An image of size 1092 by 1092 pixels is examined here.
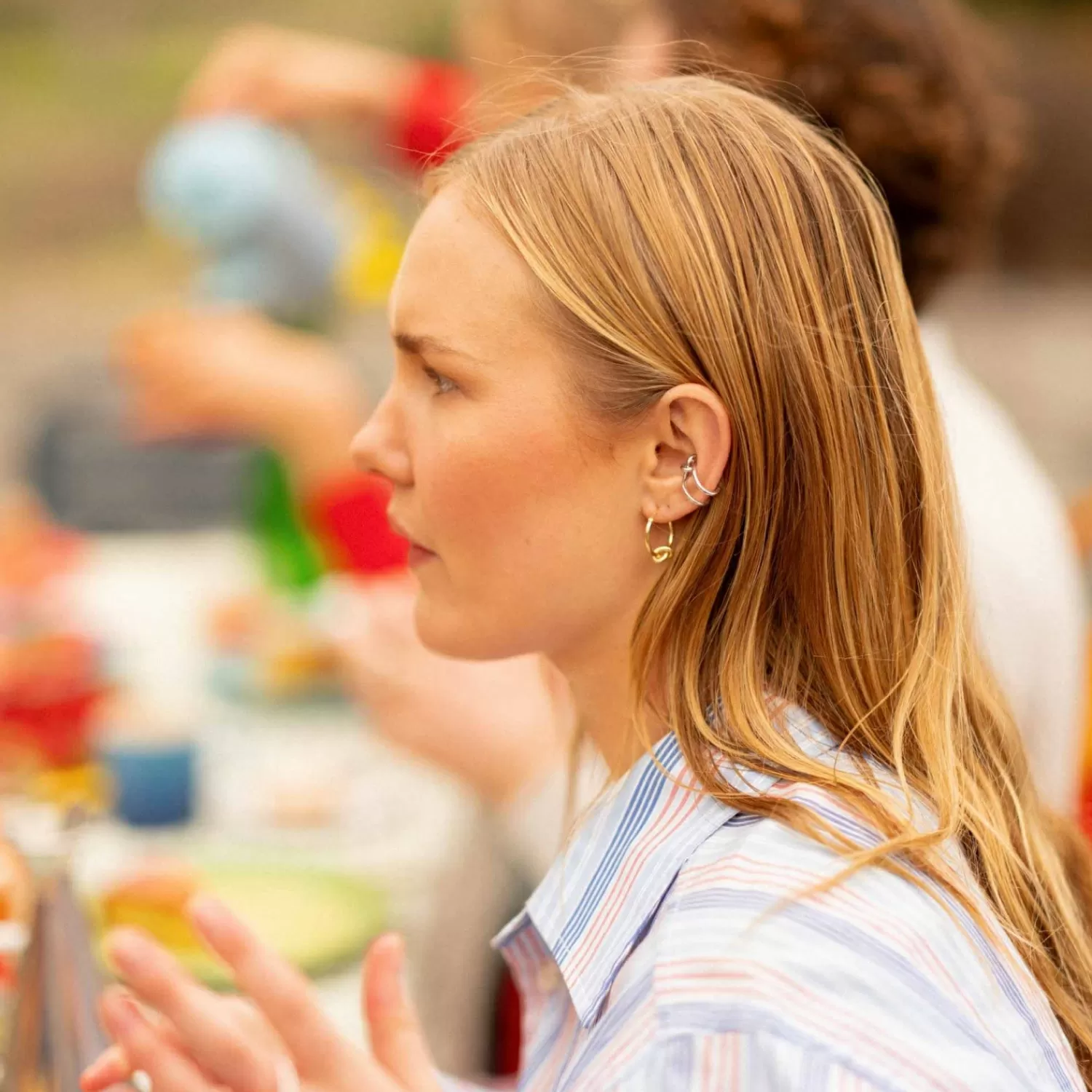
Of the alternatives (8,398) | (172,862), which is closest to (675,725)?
(172,862)

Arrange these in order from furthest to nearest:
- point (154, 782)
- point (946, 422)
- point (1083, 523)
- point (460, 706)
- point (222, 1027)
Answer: point (1083, 523) → point (154, 782) → point (460, 706) → point (946, 422) → point (222, 1027)

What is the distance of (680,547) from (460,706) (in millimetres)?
502

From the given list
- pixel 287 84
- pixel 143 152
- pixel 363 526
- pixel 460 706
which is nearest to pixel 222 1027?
pixel 460 706

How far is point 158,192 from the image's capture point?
5.73ft

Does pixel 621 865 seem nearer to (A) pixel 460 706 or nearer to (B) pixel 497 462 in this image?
(B) pixel 497 462

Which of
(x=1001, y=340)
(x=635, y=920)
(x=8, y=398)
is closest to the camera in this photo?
(x=635, y=920)

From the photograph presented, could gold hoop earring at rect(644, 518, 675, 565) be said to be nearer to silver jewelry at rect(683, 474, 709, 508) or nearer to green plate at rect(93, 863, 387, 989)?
silver jewelry at rect(683, 474, 709, 508)

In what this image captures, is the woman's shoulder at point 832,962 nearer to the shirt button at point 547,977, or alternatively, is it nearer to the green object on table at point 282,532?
the shirt button at point 547,977

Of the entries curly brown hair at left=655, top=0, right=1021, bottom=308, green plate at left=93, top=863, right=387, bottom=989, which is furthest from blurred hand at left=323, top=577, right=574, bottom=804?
curly brown hair at left=655, top=0, right=1021, bottom=308

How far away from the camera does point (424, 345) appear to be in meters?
0.65

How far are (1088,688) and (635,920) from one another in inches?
31.6

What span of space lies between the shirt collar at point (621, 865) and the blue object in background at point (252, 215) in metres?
1.23

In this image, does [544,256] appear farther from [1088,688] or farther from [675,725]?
[1088,688]

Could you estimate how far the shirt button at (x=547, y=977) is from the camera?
0.75 metres
